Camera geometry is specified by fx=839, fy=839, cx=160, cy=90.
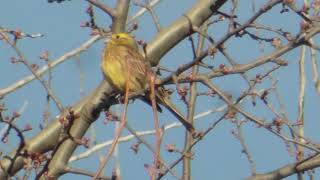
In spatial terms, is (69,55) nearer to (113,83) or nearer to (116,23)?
(113,83)

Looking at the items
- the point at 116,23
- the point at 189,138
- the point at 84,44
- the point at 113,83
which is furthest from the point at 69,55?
the point at 189,138

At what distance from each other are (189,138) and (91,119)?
0.54m

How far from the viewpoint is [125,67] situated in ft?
17.0

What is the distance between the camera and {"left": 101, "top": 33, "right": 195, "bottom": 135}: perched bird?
4.77 metres

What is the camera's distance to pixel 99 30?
14.1 ft

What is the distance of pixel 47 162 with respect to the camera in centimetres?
338

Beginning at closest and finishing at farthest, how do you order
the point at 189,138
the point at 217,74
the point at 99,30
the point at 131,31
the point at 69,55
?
the point at 217,74 → the point at 189,138 → the point at 99,30 → the point at 131,31 → the point at 69,55

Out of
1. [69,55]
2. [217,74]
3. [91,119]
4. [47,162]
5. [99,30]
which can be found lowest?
[47,162]

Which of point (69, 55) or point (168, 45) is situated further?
point (69, 55)

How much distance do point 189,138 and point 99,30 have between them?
757 mm

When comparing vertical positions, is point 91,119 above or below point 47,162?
above

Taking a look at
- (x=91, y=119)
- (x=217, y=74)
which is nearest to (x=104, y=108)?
(x=91, y=119)

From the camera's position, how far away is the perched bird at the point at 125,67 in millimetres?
4770

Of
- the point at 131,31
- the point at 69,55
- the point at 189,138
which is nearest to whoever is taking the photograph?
the point at 189,138
